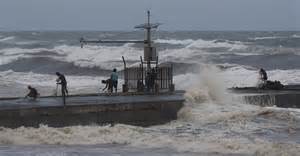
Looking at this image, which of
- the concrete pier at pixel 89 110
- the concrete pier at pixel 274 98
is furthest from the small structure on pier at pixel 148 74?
the concrete pier at pixel 274 98

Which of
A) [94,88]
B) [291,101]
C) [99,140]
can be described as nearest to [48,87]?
[94,88]

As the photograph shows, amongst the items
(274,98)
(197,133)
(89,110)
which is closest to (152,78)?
(89,110)

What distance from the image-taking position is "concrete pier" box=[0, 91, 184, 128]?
62.3 feet

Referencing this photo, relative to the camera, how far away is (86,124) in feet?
65.4

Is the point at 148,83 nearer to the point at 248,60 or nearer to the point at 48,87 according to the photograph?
the point at 48,87

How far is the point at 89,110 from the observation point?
2008 cm

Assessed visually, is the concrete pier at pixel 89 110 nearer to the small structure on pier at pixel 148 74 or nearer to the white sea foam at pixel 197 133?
the white sea foam at pixel 197 133

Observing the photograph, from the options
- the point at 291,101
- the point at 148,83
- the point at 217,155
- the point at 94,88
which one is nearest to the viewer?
the point at 217,155

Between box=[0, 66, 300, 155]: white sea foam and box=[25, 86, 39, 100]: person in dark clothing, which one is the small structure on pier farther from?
box=[25, 86, 39, 100]: person in dark clothing

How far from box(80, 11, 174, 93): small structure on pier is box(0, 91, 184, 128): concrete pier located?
5.47 ft

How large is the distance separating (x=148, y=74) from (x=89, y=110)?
16.5ft

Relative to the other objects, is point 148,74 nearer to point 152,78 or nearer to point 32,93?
point 152,78

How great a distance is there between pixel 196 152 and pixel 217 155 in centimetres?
63

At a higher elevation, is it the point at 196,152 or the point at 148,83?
the point at 148,83
